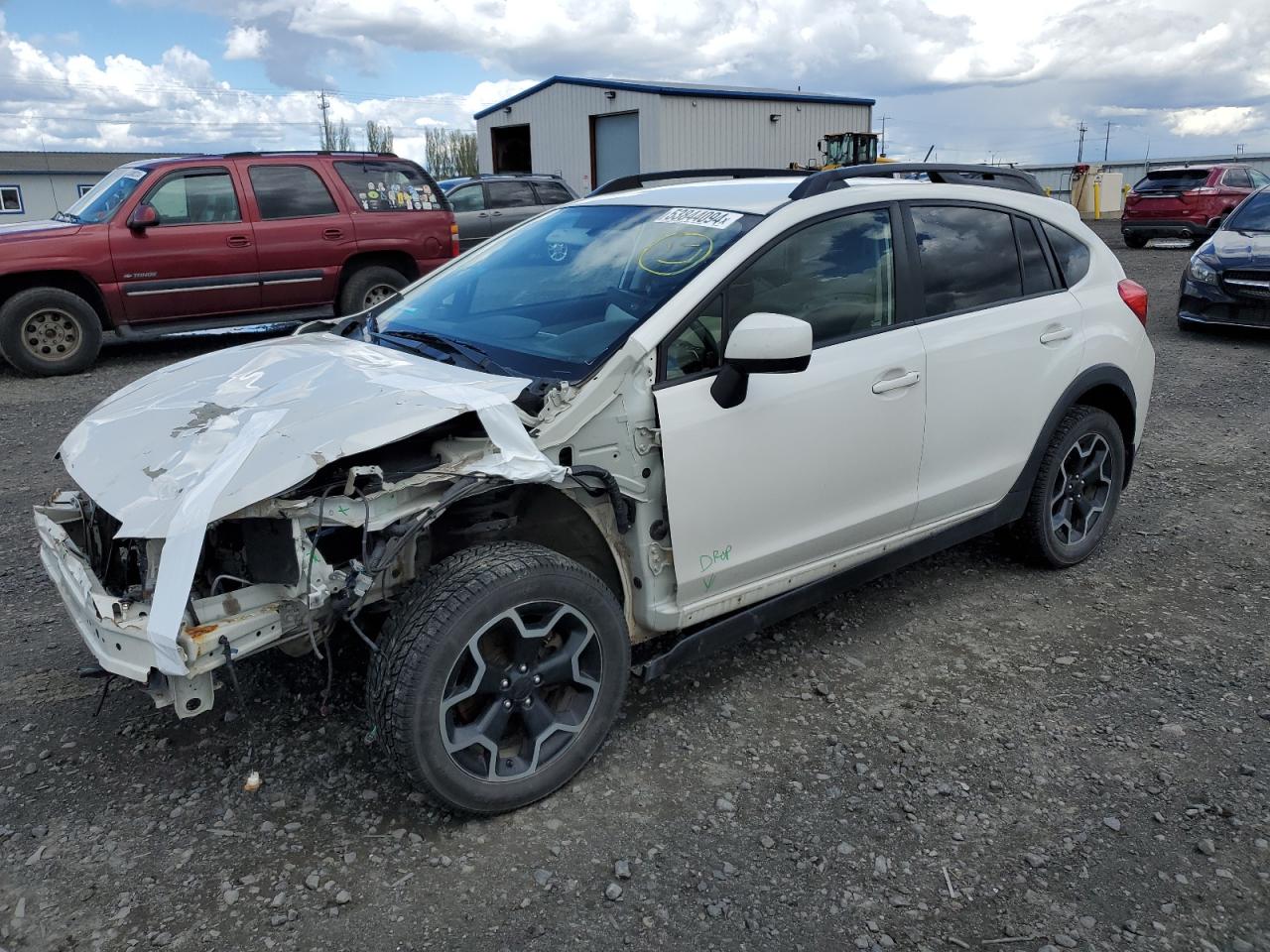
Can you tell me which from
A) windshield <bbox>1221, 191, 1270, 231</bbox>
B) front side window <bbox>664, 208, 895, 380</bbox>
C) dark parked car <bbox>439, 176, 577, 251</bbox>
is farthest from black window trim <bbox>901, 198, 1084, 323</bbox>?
dark parked car <bbox>439, 176, 577, 251</bbox>

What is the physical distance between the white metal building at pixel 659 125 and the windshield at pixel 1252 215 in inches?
656

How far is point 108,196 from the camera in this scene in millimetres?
9328

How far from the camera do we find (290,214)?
32.2ft

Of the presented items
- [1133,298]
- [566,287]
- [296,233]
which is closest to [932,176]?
[1133,298]

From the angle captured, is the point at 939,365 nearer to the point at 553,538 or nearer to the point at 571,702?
the point at 553,538

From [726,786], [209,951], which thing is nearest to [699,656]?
[726,786]

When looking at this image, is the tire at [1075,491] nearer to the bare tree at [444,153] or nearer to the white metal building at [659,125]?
the white metal building at [659,125]

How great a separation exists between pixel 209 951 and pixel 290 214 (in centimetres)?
856

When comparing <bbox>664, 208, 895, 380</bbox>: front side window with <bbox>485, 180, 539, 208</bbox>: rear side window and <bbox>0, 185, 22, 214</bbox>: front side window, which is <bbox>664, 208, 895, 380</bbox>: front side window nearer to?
<bbox>485, 180, 539, 208</bbox>: rear side window

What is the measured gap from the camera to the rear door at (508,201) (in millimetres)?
15258

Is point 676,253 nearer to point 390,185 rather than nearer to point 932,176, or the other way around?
point 932,176

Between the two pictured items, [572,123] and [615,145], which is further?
[572,123]

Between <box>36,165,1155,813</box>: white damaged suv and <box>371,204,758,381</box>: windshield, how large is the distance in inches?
0.5

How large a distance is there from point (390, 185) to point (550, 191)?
5.81 meters
